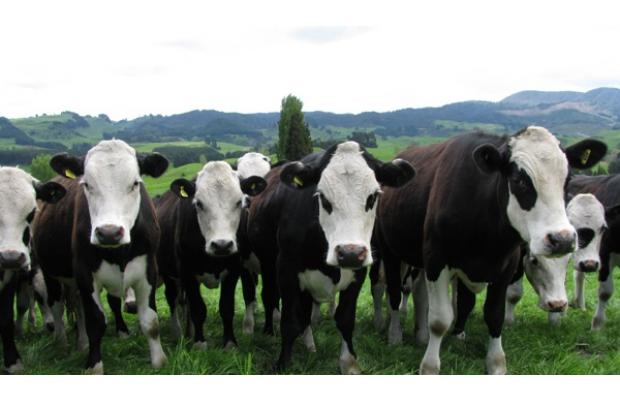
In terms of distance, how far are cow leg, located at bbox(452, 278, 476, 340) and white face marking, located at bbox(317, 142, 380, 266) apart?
2.21m

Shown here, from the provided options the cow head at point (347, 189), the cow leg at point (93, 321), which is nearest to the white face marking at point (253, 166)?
the cow leg at point (93, 321)

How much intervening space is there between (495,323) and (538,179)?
1.96 metres

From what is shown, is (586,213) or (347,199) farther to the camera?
(586,213)

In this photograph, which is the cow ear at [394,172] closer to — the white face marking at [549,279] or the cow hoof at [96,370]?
the white face marking at [549,279]

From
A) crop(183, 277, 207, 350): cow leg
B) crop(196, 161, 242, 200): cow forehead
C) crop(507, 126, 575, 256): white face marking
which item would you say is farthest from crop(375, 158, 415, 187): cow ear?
crop(183, 277, 207, 350): cow leg

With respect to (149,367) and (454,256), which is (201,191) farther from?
(454,256)

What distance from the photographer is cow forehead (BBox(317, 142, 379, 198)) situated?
17.7 feet

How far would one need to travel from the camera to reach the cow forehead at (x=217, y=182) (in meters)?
7.24

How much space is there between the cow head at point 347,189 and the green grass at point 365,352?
64.8 inches

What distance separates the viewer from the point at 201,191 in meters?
7.27

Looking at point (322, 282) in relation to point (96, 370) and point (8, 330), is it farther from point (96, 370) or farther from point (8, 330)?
point (8, 330)

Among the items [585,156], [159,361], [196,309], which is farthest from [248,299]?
[585,156]

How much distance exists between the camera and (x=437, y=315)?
19.7 feet

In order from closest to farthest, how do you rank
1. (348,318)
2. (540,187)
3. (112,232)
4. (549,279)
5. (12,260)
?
(540,187) → (112,232) → (12,260) → (348,318) → (549,279)
